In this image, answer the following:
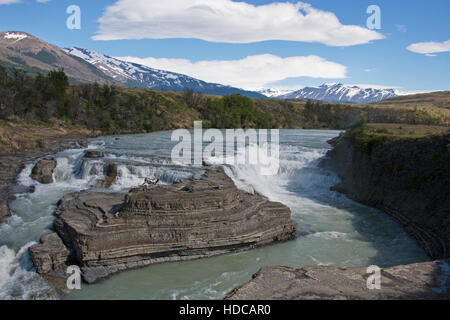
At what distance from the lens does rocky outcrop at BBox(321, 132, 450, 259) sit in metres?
12.8

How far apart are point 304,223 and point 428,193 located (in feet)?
17.8

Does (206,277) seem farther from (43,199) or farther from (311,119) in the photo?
(311,119)

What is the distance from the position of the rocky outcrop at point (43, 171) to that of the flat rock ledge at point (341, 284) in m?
16.8

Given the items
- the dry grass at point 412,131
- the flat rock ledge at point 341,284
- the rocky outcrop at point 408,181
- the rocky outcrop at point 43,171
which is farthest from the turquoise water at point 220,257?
the dry grass at point 412,131

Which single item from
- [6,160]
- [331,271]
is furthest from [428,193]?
A: [6,160]

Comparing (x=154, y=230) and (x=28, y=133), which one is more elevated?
(x=28, y=133)

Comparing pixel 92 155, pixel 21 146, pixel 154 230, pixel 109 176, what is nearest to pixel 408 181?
pixel 154 230

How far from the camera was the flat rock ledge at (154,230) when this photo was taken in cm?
980

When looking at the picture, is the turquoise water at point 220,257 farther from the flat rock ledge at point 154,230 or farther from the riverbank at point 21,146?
the riverbank at point 21,146

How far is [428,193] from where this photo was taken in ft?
46.6

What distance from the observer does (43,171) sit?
1970 centimetres

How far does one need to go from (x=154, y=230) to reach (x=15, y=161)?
16.6 meters
